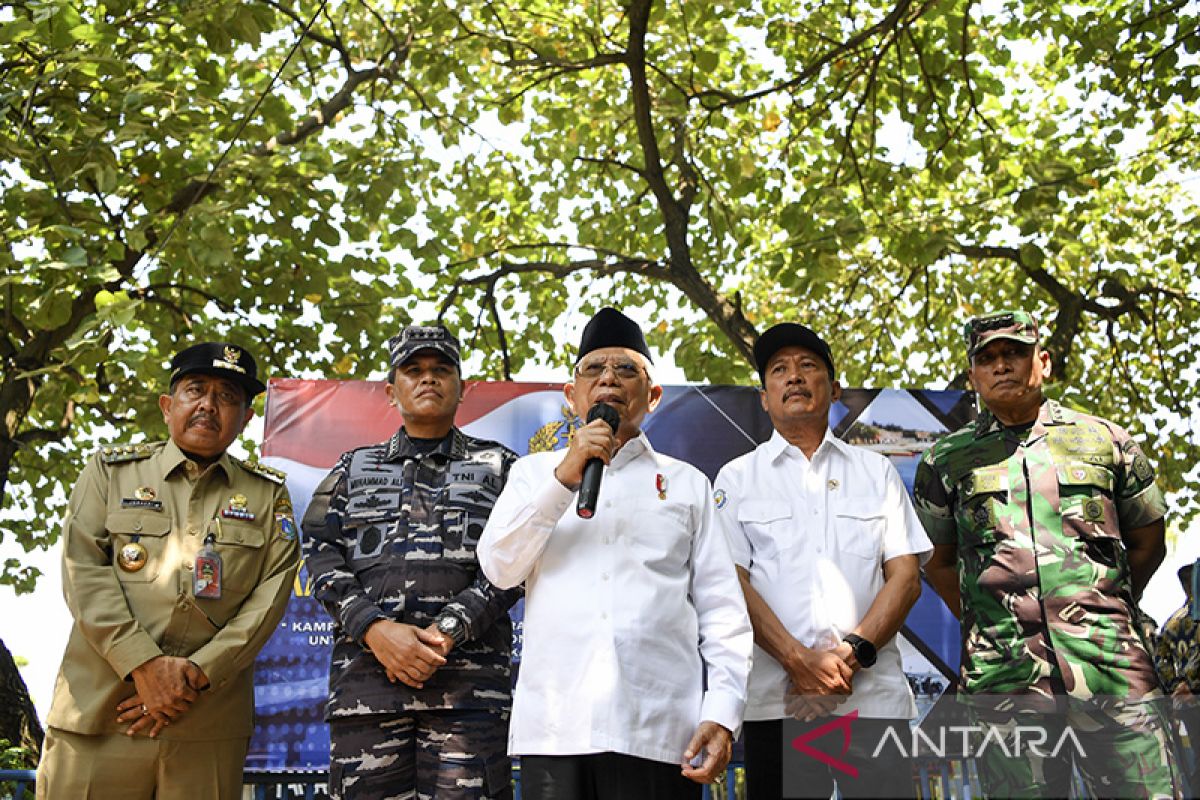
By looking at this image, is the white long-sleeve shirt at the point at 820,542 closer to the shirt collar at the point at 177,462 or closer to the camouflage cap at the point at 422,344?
the camouflage cap at the point at 422,344

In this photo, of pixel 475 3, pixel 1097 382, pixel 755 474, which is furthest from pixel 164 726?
pixel 1097 382

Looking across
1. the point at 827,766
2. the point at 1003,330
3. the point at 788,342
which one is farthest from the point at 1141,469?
the point at 827,766

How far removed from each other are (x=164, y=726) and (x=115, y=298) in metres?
2.87

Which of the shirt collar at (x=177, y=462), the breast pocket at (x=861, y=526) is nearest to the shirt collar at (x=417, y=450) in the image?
the shirt collar at (x=177, y=462)

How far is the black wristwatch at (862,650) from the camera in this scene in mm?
3191

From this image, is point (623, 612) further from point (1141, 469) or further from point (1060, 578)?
point (1141, 469)

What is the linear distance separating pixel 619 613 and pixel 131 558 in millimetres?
1800

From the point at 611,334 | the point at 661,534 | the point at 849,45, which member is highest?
the point at 849,45

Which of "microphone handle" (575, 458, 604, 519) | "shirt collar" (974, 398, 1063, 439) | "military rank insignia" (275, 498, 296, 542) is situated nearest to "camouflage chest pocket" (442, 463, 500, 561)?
"military rank insignia" (275, 498, 296, 542)

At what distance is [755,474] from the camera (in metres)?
3.63

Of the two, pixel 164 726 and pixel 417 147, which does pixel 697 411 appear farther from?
pixel 417 147

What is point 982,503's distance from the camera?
350 cm

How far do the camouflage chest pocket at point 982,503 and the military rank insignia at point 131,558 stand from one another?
2.67 m

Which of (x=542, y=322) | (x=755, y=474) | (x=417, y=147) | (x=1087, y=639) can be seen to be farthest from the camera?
(x=542, y=322)
